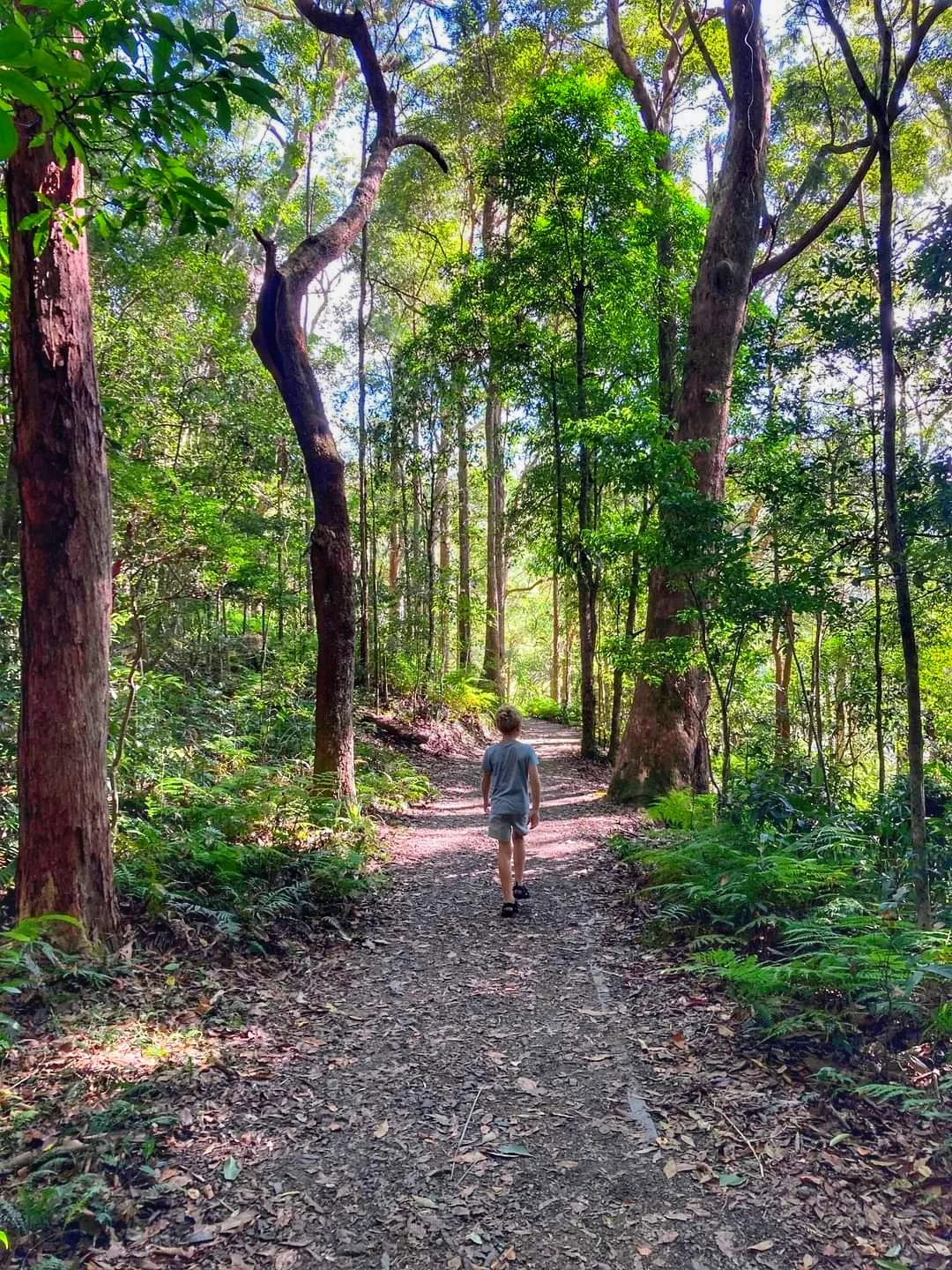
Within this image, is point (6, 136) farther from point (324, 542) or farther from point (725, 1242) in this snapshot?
point (324, 542)

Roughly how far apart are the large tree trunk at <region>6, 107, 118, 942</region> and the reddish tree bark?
125 inches

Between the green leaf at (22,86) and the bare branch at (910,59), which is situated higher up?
the bare branch at (910,59)

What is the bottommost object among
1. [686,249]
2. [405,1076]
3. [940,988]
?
[405,1076]

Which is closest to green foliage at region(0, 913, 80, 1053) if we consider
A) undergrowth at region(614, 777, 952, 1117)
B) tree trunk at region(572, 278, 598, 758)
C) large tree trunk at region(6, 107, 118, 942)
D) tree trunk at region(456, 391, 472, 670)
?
large tree trunk at region(6, 107, 118, 942)

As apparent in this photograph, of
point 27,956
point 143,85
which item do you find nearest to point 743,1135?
point 27,956

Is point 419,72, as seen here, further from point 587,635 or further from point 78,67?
point 78,67

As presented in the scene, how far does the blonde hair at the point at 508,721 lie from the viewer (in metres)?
5.68

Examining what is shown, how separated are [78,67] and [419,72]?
695 inches

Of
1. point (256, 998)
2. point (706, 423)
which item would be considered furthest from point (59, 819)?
point (706, 423)

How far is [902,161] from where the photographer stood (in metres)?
14.3

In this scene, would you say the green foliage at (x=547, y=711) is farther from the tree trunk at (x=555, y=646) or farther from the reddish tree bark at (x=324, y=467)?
the reddish tree bark at (x=324, y=467)

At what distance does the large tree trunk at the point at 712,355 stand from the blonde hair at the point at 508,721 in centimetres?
301

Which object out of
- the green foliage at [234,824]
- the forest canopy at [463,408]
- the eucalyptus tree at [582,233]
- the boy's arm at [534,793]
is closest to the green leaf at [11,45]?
the forest canopy at [463,408]

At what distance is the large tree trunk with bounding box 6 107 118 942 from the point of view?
383cm
